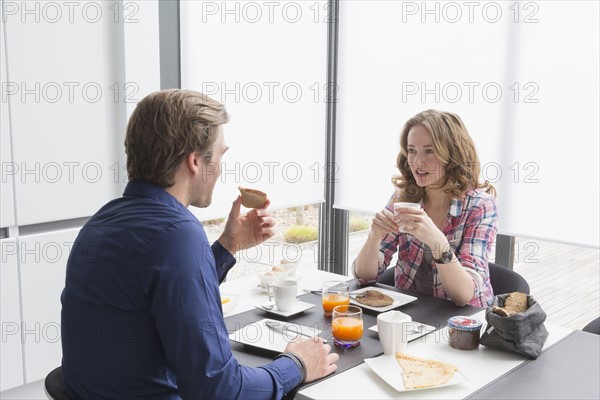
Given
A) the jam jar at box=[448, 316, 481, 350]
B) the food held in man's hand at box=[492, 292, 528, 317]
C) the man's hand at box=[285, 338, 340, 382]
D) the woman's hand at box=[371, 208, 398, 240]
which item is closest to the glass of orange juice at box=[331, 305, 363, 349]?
the man's hand at box=[285, 338, 340, 382]

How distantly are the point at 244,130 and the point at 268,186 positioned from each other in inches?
12.7

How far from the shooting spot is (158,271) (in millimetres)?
1129

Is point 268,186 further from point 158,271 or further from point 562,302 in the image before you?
point 158,271

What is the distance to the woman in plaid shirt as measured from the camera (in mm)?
1996

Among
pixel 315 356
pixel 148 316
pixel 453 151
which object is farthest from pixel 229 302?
pixel 453 151

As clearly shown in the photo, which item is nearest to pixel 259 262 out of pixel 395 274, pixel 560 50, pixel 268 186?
pixel 268 186

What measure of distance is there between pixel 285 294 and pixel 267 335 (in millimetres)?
179

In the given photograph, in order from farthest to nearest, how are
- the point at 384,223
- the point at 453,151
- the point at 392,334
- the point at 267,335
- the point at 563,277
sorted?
1. the point at 563,277
2. the point at 453,151
3. the point at 384,223
4. the point at 267,335
5. the point at 392,334

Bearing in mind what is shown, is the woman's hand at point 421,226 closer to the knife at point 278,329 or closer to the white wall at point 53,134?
the knife at point 278,329

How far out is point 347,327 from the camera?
1.47 meters

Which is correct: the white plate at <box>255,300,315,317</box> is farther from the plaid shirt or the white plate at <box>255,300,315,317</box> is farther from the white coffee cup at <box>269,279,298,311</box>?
the plaid shirt

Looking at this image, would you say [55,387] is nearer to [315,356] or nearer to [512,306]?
[315,356]

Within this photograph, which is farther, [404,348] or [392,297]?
[392,297]

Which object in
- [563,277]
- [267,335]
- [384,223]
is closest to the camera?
[267,335]
